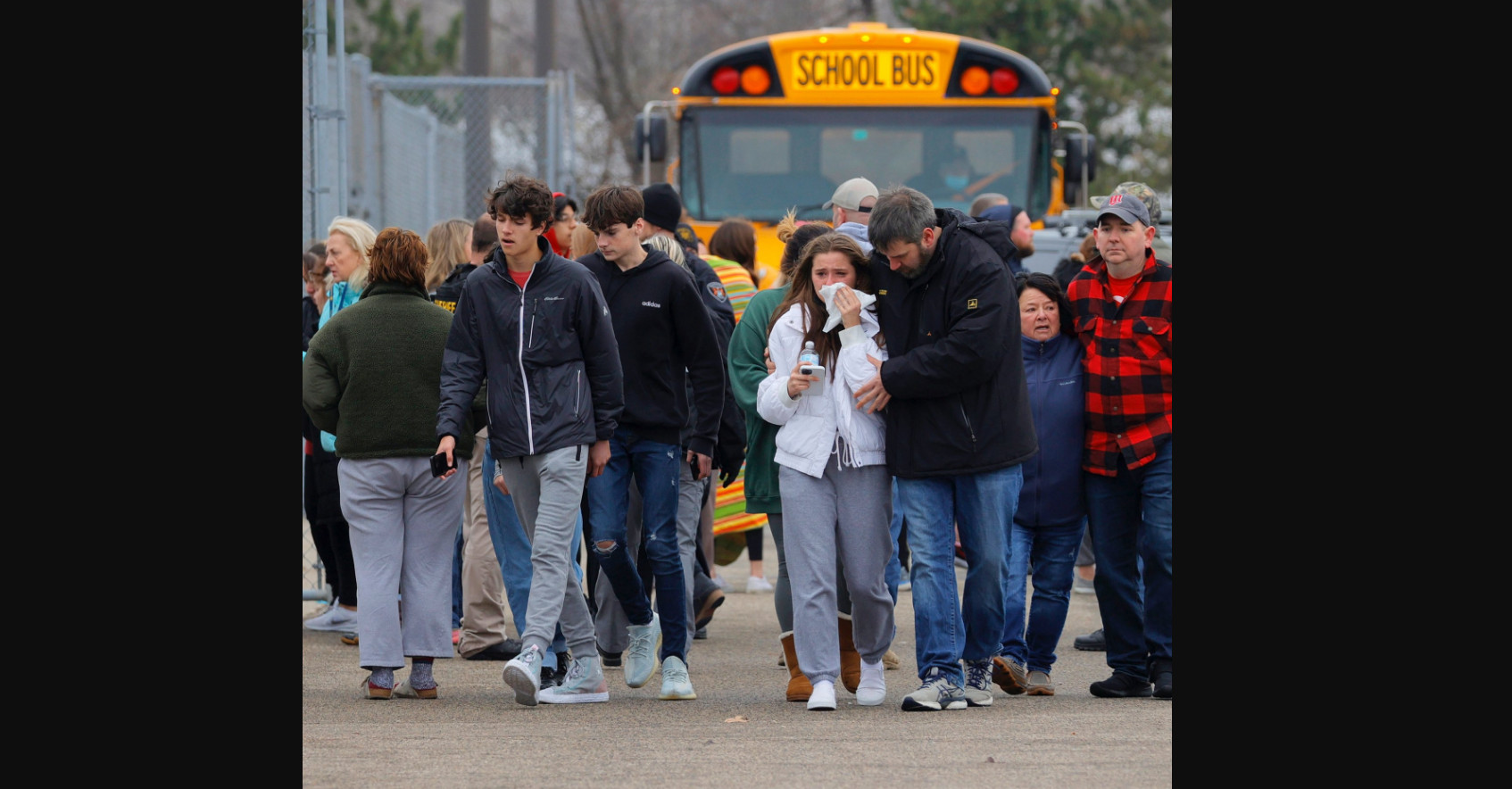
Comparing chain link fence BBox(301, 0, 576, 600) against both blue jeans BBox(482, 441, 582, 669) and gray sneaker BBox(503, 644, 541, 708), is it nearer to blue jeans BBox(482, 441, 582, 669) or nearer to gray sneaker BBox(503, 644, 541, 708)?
blue jeans BBox(482, 441, 582, 669)

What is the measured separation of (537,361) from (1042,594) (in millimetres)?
2056

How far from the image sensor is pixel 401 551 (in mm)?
6645

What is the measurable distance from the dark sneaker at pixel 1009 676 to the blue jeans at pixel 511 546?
1579mm

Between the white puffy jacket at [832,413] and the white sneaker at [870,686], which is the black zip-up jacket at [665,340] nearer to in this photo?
the white puffy jacket at [832,413]

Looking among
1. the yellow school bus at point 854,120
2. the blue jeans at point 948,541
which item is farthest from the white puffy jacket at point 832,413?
the yellow school bus at point 854,120

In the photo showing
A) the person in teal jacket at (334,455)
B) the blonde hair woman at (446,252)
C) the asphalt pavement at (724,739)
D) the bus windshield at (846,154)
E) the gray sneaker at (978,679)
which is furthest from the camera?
the bus windshield at (846,154)

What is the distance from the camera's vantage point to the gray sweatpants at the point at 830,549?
625cm

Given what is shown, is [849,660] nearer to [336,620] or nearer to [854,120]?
[336,620]

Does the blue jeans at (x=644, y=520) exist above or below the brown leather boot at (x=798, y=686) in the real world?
above

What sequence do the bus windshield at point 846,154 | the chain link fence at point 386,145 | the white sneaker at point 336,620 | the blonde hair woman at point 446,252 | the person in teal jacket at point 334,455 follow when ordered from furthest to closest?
the bus windshield at point 846,154 → the chain link fence at point 386,145 → the white sneaker at point 336,620 → the blonde hair woman at point 446,252 → the person in teal jacket at point 334,455

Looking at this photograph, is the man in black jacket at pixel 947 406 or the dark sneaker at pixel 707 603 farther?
the dark sneaker at pixel 707 603

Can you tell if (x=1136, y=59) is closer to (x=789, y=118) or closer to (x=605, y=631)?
(x=789, y=118)

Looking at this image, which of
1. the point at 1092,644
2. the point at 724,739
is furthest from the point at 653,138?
the point at 724,739

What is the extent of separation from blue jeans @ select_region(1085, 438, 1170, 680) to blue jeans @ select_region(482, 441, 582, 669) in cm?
191
